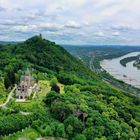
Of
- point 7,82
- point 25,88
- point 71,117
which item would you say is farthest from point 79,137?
point 7,82

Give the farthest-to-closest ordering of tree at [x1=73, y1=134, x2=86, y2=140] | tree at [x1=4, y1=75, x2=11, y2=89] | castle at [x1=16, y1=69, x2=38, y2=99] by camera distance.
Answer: tree at [x1=4, y1=75, x2=11, y2=89], castle at [x1=16, y1=69, x2=38, y2=99], tree at [x1=73, y1=134, x2=86, y2=140]

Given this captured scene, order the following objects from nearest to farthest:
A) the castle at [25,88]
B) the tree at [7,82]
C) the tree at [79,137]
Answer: the tree at [79,137] < the castle at [25,88] < the tree at [7,82]

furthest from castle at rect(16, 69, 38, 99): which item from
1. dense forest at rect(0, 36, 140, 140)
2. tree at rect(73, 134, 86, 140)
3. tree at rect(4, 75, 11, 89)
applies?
tree at rect(73, 134, 86, 140)

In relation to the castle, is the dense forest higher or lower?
lower

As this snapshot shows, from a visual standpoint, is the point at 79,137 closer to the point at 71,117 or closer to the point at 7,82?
the point at 71,117

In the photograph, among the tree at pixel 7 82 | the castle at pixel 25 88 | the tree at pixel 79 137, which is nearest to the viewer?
the tree at pixel 79 137

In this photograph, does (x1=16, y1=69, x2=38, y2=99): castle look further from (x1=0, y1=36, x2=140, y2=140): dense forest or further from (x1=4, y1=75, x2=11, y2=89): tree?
(x1=4, y1=75, x2=11, y2=89): tree

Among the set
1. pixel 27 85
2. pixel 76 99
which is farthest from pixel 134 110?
pixel 27 85

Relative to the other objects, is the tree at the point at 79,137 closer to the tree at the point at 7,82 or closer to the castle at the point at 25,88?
the castle at the point at 25,88

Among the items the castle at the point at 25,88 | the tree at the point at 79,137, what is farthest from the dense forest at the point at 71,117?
the castle at the point at 25,88

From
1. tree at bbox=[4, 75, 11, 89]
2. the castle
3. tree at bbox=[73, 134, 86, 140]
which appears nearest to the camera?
tree at bbox=[73, 134, 86, 140]

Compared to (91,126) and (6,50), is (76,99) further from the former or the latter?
(6,50)

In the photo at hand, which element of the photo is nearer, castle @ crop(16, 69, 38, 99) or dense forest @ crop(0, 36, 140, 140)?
dense forest @ crop(0, 36, 140, 140)

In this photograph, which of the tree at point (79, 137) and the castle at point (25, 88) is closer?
the tree at point (79, 137)
